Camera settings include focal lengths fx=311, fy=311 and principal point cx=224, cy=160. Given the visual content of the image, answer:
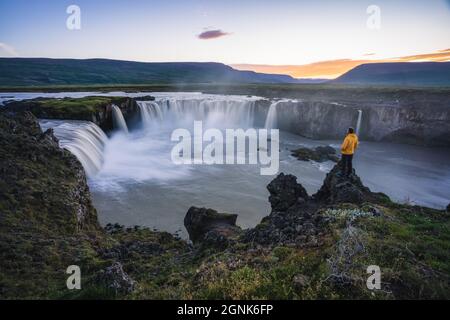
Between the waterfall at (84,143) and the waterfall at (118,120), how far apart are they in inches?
530

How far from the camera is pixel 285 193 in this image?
17.9 meters

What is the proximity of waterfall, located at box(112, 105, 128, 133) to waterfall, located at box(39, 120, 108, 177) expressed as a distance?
44.2 ft

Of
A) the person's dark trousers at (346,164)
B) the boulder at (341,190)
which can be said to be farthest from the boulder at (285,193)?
the person's dark trousers at (346,164)

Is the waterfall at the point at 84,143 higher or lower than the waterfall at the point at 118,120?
lower

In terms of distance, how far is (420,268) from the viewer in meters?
7.57

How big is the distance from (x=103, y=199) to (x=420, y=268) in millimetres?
22197

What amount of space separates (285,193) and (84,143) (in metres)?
23.5

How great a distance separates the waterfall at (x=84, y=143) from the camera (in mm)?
28578

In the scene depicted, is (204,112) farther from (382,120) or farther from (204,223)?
(204,223)

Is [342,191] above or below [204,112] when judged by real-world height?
below

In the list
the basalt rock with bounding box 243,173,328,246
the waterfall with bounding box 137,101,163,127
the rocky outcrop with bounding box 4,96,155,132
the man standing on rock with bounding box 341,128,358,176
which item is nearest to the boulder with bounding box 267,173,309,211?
the basalt rock with bounding box 243,173,328,246

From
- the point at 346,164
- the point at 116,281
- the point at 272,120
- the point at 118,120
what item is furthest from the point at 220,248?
the point at 272,120

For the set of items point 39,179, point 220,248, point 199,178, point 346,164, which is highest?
point 346,164

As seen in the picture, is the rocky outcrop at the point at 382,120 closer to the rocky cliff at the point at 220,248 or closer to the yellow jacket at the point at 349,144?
the rocky cliff at the point at 220,248
